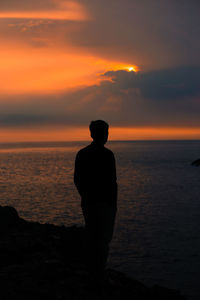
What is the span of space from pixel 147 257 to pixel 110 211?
9.80m

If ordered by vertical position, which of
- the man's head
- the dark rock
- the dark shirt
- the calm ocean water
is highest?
the man's head

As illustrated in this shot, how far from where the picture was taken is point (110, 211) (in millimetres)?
5953

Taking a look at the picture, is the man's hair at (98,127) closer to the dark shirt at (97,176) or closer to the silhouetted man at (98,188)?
the silhouetted man at (98,188)

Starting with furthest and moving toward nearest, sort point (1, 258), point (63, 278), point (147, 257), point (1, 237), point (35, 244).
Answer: point (147, 257)
point (1, 237)
point (35, 244)
point (1, 258)
point (63, 278)

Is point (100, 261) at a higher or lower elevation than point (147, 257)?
higher

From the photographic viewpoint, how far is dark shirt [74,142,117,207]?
5.91 m

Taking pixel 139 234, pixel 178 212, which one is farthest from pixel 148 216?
pixel 139 234

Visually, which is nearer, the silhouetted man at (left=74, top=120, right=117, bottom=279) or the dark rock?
the silhouetted man at (left=74, top=120, right=117, bottom=279)

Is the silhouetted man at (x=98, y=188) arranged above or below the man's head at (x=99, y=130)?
below

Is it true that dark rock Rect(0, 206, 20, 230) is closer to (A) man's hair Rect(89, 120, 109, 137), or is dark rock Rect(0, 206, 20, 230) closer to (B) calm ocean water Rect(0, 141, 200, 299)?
(B) calm ocean water Rect(0, 141, 200, 299)

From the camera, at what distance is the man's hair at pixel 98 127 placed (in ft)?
19.5

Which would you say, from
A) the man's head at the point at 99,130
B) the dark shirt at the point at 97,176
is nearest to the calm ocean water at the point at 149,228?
the dark shirt at the point at 97,176

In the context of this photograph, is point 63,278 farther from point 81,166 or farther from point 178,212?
point 178,212

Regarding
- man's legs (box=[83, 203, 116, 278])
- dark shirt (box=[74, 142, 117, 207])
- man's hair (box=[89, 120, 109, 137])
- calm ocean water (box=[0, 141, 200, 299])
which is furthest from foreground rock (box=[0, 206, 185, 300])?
man's hair (box=[89, 120, 109, 137])
